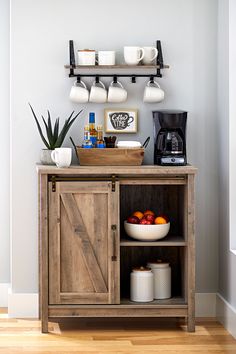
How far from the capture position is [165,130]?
447 cm

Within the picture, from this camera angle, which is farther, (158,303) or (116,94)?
(116,94)

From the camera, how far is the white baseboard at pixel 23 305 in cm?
464

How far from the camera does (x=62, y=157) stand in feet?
13.9

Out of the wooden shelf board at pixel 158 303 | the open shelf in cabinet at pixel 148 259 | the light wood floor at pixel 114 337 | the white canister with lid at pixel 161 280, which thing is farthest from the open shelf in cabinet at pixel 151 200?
the light wood floor at pixel 114 337

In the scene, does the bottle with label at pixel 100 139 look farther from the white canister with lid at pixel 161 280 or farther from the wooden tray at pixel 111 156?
the white canister with lid at pixel 161 280

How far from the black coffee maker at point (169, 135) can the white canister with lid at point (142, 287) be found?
666 mm

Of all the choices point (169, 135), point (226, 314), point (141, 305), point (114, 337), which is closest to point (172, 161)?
point (169, 135)

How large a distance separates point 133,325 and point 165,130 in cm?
119

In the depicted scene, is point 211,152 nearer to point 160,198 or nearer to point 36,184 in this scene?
point 160,198

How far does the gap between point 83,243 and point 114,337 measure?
0.56 meters

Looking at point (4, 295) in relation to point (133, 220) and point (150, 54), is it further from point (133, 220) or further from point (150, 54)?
point (150, 54)

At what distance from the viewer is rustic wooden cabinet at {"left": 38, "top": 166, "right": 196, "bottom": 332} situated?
166 inches

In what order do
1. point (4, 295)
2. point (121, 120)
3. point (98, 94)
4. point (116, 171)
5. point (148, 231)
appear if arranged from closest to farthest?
point (116, 171)
point (148, 231)
point (98, 94)
point (121, 120)
point (4, 295)

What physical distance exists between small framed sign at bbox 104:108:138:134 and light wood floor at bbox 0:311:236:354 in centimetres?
117
